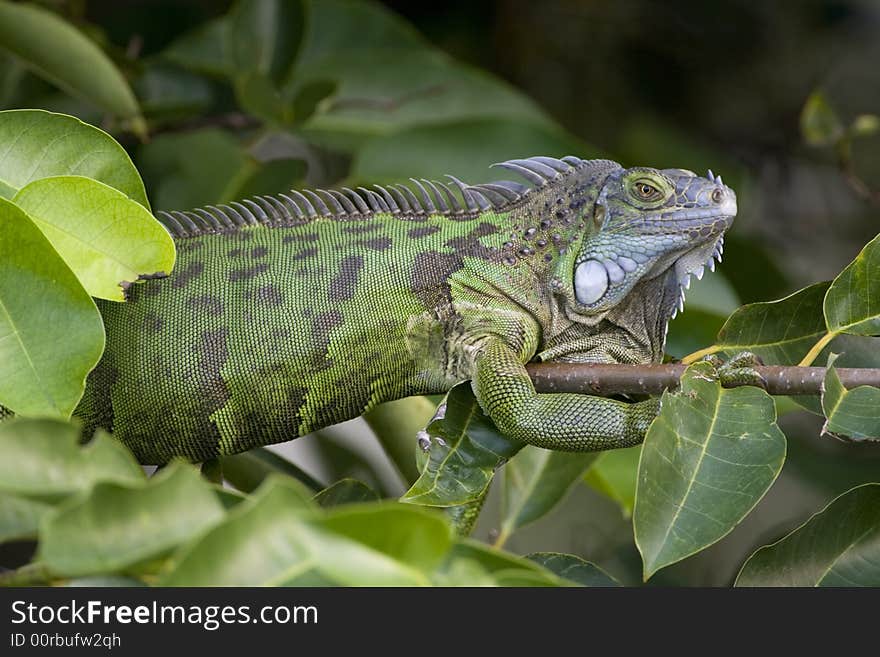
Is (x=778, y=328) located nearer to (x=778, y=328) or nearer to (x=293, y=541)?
(x=778, y=328)

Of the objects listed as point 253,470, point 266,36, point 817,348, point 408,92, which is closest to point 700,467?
point 817,348

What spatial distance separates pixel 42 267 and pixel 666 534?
793 millimetres

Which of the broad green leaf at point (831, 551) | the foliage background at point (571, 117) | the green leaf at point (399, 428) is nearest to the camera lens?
the broad green leaf at point (831, 551)

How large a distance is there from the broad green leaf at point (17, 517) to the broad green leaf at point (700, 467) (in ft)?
2.18

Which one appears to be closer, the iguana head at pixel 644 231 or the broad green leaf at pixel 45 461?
the broad green leaf at pixel 45 461

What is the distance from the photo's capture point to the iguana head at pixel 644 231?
1.87 m

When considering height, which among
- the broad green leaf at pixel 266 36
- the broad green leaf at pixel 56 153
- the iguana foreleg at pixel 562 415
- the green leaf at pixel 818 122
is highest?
the broad green leaf at pixel 56 153

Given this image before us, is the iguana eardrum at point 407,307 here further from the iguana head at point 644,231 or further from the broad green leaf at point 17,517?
the broad green leaf at point 17,517

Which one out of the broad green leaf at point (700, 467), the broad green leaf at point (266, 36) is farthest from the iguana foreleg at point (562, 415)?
the broad green leaf at point (266, 36)

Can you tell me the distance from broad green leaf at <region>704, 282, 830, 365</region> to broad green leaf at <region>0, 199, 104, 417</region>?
966 mm

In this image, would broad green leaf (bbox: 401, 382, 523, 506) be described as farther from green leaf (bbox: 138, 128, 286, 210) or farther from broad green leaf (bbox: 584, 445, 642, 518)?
green leaf (bbox: 138, 128, 286, 210)

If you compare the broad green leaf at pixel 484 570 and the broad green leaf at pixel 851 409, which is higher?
the broad green leaf at pixel 484 570

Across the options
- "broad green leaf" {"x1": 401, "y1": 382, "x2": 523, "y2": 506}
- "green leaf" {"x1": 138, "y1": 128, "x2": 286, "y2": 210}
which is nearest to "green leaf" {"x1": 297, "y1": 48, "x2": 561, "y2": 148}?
"green leaf" {"x1": 138, "y1": 128, "x2": 286, "y2": 210}

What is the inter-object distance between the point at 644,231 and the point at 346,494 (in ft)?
2.42
